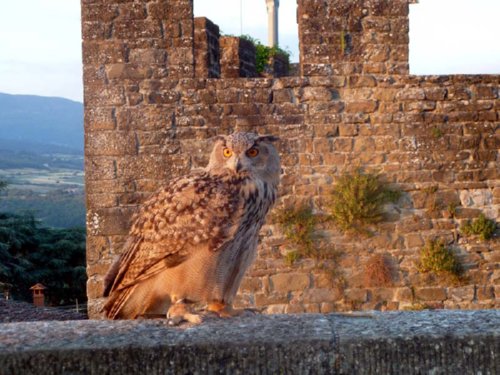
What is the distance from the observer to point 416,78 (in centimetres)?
812

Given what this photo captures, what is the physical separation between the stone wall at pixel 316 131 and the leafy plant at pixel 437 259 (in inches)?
3.0

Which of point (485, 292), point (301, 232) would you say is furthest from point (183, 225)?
point (485, 292)

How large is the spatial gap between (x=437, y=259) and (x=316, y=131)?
1.66 m

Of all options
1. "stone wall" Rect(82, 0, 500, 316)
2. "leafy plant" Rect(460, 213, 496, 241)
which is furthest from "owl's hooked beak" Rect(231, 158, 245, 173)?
"leafy plant" Rect(460, 213, 496, 241)

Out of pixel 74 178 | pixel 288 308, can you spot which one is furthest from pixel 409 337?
pixel 74 178

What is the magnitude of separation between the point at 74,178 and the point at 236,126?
162 feet

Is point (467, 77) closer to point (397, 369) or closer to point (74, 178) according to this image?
point (397, 369)

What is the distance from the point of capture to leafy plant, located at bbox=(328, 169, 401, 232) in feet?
26.5

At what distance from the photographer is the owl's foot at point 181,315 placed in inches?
109

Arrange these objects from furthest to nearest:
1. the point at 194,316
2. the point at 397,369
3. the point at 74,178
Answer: the point at 74,178, the point at 194,316, the point at 397,369

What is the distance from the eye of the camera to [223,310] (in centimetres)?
323

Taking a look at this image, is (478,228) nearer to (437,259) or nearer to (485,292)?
(437,259)

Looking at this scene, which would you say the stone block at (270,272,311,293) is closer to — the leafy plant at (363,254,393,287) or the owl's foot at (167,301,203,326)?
the leafy plant at (363,254,393,287)

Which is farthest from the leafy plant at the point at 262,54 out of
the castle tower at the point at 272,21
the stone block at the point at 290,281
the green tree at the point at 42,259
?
the green tree at the point at 42,259
